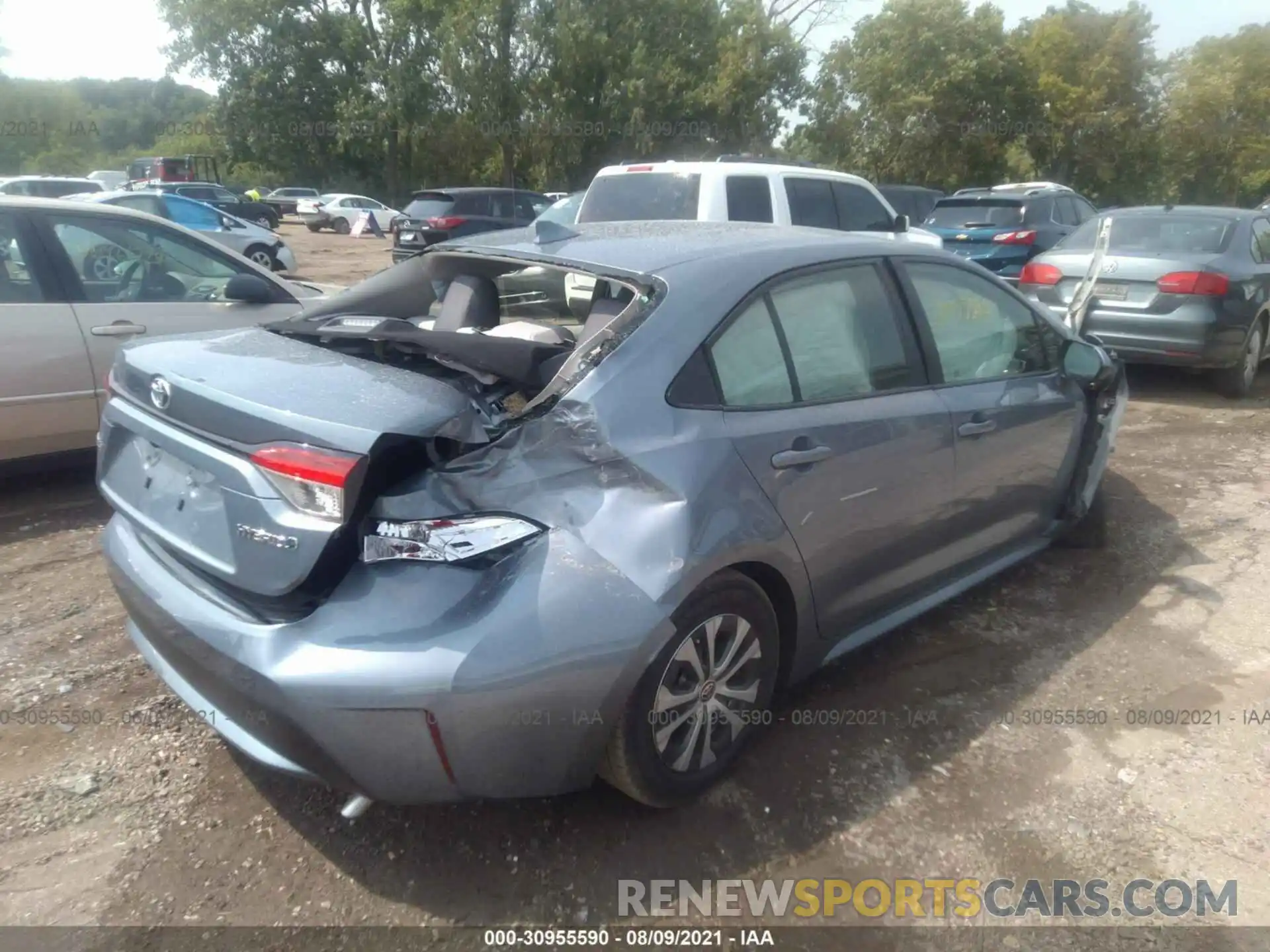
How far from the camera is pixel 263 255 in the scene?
16016mm

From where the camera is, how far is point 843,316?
10.7 feet

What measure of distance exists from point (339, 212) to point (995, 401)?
109 ft

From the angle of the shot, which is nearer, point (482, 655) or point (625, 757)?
point (482, 655)

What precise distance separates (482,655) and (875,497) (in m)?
1.52

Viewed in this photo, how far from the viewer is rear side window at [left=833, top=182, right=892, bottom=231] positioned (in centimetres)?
879

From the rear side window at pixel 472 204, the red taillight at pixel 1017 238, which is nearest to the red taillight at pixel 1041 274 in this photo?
the red taillight at pixel 1017 238

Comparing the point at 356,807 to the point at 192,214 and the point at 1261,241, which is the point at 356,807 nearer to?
the point at 1261,241

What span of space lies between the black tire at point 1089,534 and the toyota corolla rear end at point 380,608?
3.12 metres

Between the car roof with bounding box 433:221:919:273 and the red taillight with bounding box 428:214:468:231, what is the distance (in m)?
15.8

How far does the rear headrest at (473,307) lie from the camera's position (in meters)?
3.48

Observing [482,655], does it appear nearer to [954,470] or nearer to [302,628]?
[302,628]

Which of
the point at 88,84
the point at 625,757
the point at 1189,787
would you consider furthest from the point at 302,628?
the point at 88,84

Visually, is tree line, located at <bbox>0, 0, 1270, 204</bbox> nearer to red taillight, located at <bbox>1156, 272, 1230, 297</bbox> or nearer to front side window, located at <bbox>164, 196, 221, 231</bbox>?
front side window, located at <bbox>164, 196, 221, 231</bbox>

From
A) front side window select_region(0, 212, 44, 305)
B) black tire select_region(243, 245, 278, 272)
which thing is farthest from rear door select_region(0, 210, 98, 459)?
black tire select_region(243, 245, 278, 272)
